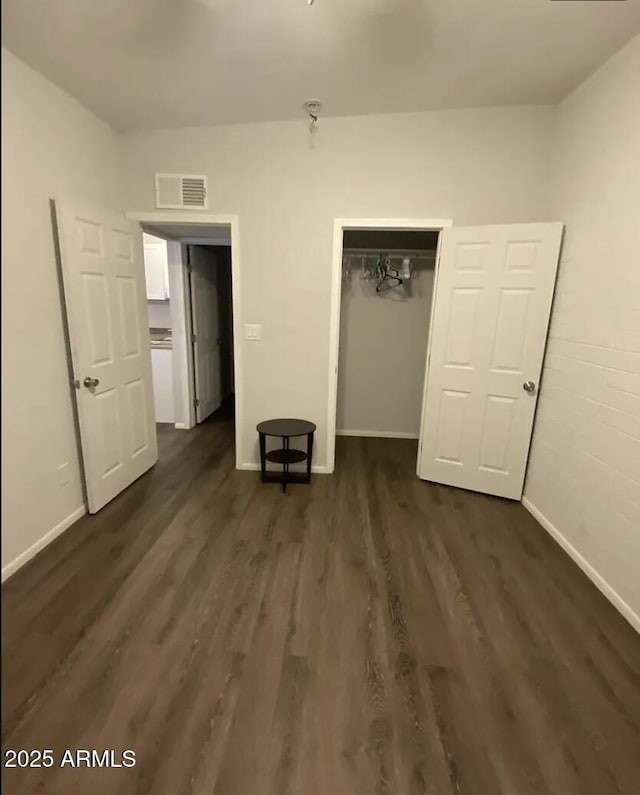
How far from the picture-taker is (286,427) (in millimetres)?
3074

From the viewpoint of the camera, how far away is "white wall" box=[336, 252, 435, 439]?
4055 millimetres

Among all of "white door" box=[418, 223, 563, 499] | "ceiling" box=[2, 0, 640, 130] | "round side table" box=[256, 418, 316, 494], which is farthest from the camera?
"round side table" box=[256, 418, 316, 494]

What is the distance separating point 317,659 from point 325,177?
9.83ft

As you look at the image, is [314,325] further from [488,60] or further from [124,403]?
[488,60]

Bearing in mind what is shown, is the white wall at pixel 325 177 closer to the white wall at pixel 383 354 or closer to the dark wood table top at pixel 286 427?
the dark wood table top at pixel 286 427

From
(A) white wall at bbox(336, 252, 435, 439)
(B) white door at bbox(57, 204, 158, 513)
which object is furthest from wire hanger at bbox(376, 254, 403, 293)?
(B) white door at bbox(57, 204, 158, 513)

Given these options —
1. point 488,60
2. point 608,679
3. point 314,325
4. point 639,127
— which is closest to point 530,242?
point 639,127

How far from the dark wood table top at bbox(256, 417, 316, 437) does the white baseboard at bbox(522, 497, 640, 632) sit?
5.68 ft

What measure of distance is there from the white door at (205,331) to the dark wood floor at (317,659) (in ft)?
7.12

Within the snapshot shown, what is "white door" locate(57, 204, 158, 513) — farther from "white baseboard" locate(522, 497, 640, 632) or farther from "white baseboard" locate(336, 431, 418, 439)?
"white baseboard" locate(522, 497, 640, 632)

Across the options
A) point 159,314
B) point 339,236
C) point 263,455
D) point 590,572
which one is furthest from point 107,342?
point 590,572

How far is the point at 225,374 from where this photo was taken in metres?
5.62

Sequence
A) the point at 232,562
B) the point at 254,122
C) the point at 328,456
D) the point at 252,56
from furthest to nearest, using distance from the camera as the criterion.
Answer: the point at 328,456 → the point at 254,122 → the point at 232,562 → the point at 252,56

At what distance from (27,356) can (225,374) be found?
4938 millimetres
